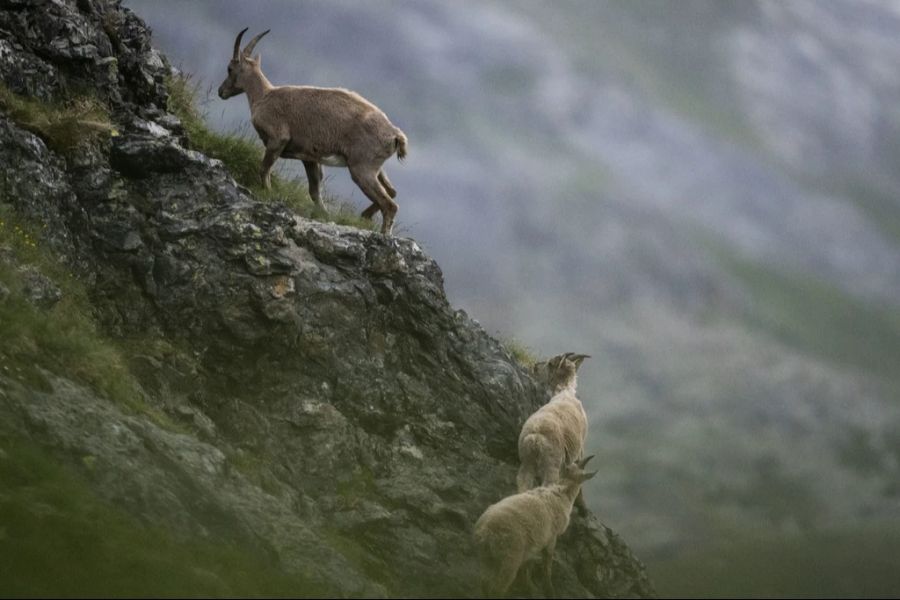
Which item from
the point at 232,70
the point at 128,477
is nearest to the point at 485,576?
the point at 128,477

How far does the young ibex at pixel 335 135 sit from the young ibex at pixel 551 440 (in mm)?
5131

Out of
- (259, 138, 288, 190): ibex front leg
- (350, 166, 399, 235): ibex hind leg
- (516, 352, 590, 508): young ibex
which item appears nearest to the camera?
(516, 352, 590, 508): young ibex

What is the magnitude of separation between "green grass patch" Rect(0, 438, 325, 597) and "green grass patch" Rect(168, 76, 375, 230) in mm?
8092

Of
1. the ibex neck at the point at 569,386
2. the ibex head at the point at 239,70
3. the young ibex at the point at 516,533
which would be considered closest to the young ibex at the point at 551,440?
the ibex neck at the point at 569,386

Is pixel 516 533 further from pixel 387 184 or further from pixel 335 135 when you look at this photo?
pixel 335 135

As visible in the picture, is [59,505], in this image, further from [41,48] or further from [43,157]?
[41,48]

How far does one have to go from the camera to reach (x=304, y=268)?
14.6 metres

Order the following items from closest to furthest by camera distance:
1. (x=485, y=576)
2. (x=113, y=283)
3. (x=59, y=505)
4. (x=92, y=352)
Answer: (x=59, y=505) → (x=485, y=576) → (x=92, y=352) → (x=113, y=283)

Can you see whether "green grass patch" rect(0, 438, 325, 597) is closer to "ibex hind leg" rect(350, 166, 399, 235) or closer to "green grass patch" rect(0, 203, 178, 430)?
"green grass patch" rect(0, 203, 178, 430)

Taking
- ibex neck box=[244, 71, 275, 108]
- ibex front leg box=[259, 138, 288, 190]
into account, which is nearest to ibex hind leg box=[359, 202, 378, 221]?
ibex front leg box=[259, 138, 288, 190]

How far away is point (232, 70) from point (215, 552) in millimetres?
12456

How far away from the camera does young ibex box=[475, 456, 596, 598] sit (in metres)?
10.8

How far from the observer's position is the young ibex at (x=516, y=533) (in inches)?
427

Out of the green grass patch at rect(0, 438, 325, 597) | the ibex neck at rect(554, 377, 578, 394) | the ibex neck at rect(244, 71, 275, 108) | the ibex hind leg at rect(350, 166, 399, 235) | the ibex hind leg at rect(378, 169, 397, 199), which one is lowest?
the green grass patch at rect(0, 438, 325, 597)
